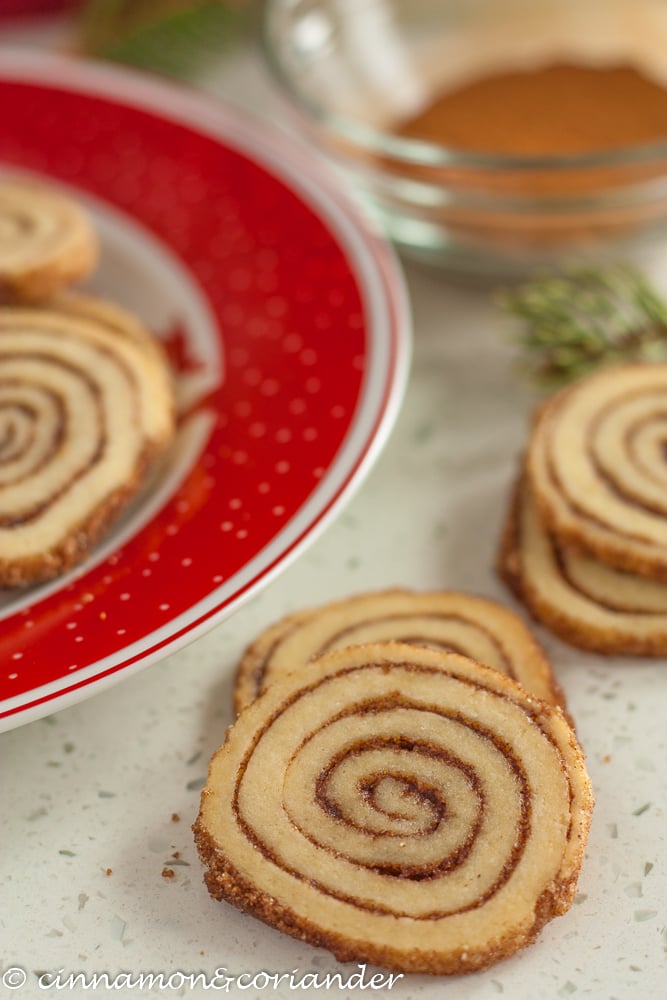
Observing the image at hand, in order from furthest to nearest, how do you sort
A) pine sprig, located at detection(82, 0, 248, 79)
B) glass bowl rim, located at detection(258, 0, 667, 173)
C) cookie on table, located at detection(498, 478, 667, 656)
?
pine sprig, located at detection(82, 0, 248, 79), glass bowl rim, located at detection(258, 0, 667, 173), cookie on table, located at detection(498, 478, 667, 656)

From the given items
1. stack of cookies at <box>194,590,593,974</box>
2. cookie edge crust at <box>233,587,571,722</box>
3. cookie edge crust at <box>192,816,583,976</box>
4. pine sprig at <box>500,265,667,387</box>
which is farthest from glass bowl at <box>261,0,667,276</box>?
cookie edge crust at <box>192,816,583,976</box>

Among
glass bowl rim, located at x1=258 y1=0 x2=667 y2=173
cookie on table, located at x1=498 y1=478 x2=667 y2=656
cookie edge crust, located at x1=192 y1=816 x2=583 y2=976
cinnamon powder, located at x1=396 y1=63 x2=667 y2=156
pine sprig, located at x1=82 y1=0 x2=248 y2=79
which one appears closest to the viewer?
cookie edge crust, located at x1=192 y1=816 x2=583 y2=976

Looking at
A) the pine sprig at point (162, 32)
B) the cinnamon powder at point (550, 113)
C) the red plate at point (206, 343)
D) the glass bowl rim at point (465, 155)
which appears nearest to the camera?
the red plate at point (206, 343)

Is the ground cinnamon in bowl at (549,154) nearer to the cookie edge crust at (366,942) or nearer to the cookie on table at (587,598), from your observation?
the cookie on table at (587,598)

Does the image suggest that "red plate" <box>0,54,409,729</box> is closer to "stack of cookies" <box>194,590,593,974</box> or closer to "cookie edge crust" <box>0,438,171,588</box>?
"cookie edge crust" <box>0,438,171,588</box>

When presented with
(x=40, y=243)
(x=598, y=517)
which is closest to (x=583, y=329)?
(x=598, y=517)

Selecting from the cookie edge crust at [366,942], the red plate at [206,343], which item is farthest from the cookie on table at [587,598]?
the cookie edge crust at [366,942]
